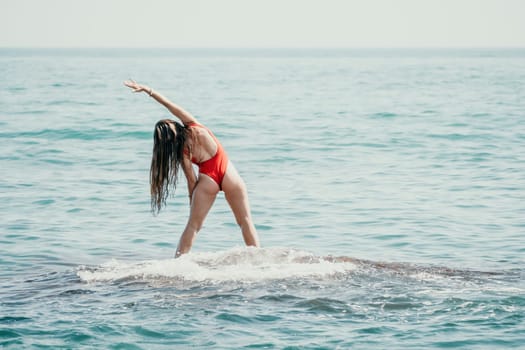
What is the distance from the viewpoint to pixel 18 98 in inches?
1490

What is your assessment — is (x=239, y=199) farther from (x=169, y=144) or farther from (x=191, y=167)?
(x=169, y=144)

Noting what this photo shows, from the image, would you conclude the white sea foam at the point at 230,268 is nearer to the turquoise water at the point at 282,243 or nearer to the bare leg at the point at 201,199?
the turquoise water at the point at 282,243

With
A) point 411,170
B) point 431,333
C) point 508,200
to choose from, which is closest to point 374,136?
point 411,170

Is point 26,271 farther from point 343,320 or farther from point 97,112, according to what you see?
point 97,112

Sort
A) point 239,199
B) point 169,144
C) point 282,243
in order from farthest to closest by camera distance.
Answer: point 282,243 < point 239,199 < point 169,144

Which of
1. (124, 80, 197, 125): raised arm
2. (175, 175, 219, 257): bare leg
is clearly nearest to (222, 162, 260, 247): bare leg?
(175, 175, 219, 257): bare leg

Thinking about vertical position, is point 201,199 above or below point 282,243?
above

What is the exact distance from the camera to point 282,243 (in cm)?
1166

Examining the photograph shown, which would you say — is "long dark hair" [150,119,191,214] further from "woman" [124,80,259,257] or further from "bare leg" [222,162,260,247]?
"bare leg" [222,162,260,247]

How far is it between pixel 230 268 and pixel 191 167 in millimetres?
1153

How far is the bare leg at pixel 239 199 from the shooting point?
9.04 meters

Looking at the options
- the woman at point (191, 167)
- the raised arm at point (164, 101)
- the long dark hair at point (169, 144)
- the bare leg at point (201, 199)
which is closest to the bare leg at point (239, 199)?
the woman at point (191, 167)

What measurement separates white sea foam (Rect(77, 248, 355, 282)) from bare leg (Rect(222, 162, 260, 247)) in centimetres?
19

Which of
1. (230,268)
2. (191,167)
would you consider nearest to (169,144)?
(191,167)
